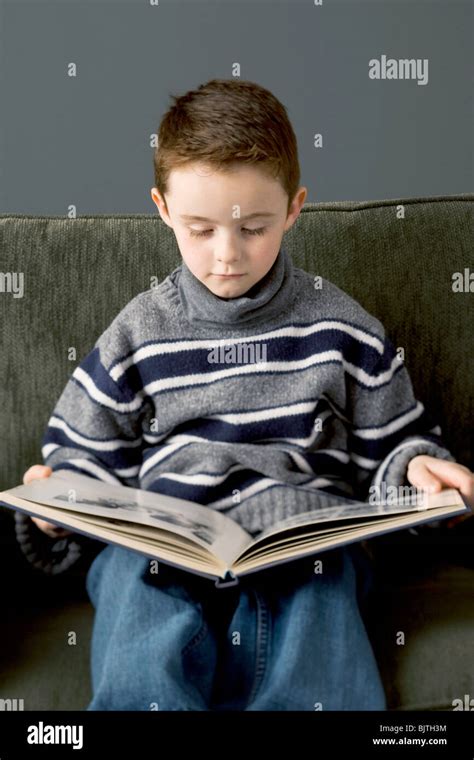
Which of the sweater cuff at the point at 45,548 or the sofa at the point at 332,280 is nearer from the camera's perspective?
the sweater cuff at the point at 45,548

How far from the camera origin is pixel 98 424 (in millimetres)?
1324

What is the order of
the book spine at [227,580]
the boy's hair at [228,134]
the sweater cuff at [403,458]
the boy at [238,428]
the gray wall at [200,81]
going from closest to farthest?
the book spine at [227,580], the boy at [238,428], the boy's hair at [228,134], the sweater cuff at [403,458], the gray wall at [200,81]

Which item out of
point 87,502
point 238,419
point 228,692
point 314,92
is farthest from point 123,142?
point 228,692

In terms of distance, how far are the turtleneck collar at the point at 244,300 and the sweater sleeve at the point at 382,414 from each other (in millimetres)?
149

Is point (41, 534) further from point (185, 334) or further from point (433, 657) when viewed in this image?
point (433, 657)

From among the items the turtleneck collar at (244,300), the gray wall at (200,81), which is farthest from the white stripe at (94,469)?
the gray wall at (200,81)

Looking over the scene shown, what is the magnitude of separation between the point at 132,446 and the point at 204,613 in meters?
0.32

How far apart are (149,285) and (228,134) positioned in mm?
363

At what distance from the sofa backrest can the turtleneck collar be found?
6.2 inches

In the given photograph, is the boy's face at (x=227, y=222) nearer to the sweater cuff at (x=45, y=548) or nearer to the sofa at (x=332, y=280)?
the sofa at (x=332, y=280)

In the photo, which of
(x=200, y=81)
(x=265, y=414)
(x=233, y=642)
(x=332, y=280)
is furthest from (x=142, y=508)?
(x=200, y=81)

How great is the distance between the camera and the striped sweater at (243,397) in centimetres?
131

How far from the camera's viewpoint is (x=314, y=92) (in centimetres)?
197

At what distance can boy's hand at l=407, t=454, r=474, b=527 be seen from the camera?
1.19 m
